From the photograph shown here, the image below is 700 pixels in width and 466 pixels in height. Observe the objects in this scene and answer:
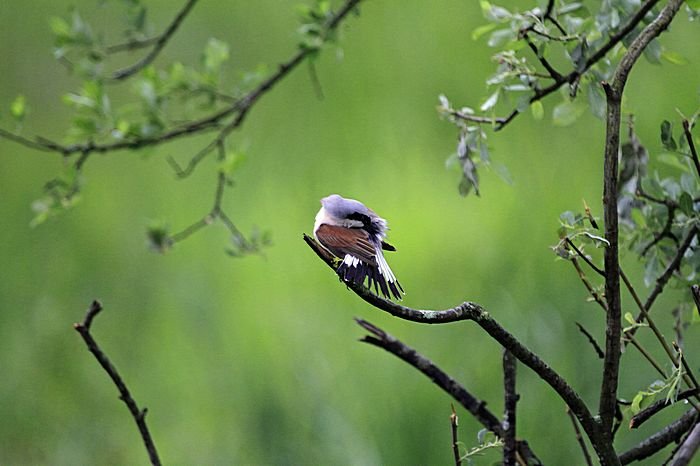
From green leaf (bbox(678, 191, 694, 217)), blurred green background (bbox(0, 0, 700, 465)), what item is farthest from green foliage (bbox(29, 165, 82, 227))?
green leaf (bbox(678, 191, 694, 217))

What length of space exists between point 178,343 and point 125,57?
0.85 meters

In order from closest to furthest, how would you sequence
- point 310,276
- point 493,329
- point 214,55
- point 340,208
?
point 493,329 → point 340,208 → point 214,55 → point 310,276

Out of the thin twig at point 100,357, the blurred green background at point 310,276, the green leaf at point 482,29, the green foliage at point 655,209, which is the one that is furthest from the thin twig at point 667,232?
the blurred green background at point 310,276

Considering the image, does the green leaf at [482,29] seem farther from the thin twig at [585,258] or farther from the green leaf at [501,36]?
the thin twig at [585,258]

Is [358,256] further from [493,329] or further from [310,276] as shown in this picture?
→ [310,276]

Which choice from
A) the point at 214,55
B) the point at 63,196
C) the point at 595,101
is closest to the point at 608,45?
Result: the point at 595,101

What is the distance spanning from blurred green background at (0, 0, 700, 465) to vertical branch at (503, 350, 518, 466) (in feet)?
2.10

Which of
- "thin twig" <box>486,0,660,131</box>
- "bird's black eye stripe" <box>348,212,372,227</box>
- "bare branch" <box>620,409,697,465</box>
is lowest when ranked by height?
"bare branch" <box>620,409,697,465</box>

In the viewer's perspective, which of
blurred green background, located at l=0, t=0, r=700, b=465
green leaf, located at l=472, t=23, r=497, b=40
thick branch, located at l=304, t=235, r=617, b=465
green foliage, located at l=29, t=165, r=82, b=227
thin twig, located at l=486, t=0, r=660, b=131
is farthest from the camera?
blurred green background, located at l=0, t=0, r=700, b=465

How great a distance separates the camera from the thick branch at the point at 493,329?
0.44m

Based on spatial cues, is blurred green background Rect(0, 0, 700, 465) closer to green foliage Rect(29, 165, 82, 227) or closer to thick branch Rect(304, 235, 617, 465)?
green foliage Rect(29, 165, 82, 227)

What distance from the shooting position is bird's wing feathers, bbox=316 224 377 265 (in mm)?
521

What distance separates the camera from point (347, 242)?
1.74ft

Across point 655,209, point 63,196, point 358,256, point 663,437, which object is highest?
point 63,196
